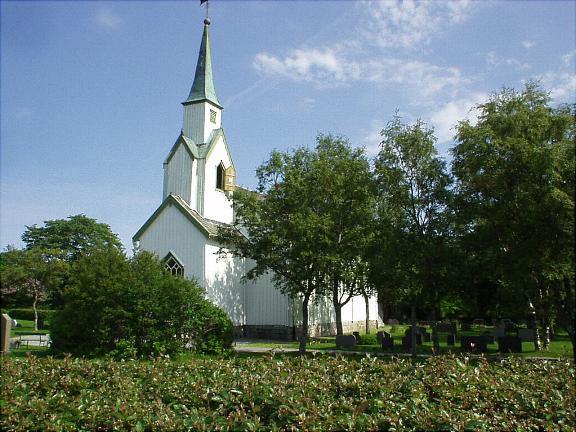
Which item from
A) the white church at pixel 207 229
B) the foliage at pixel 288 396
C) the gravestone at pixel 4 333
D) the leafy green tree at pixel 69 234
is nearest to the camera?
the foliage at pixel 288 396

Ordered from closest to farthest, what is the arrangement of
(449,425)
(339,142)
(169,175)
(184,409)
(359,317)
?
1. (449,425)
2. (184,409)
3. (339,142)
4. (169,175)
5. (359,317)

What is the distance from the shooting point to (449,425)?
15.3ft

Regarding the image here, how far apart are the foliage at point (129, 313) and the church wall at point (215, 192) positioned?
48.7 feet

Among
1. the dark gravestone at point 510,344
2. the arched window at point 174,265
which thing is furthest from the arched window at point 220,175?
the dark gravestone at point 510,344

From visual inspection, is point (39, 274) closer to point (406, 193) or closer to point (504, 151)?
point (406, 193)

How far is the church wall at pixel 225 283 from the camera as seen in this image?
30.2 m

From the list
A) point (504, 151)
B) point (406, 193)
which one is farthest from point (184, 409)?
point (406, 193)

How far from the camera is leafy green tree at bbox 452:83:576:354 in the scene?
13453 mm

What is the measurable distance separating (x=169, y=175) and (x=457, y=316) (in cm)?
3224

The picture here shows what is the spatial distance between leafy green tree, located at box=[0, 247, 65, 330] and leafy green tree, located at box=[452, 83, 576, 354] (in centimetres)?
1478

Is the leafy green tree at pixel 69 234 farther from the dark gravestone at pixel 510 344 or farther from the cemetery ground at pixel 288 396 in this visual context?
the cemetery ground at pixel 288 396

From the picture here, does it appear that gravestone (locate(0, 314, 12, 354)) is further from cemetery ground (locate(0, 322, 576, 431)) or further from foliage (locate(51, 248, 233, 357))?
foliage (locate(51, 248, 233, 357))

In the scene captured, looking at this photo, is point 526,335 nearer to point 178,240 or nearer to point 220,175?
point 178,240

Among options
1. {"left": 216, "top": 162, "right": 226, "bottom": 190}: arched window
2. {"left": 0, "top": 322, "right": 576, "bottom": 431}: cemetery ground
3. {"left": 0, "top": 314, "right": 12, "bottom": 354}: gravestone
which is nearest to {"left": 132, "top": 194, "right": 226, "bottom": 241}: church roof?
{"left": 216, "top": 162, "right": 226, "bottom": 190}: arched window
